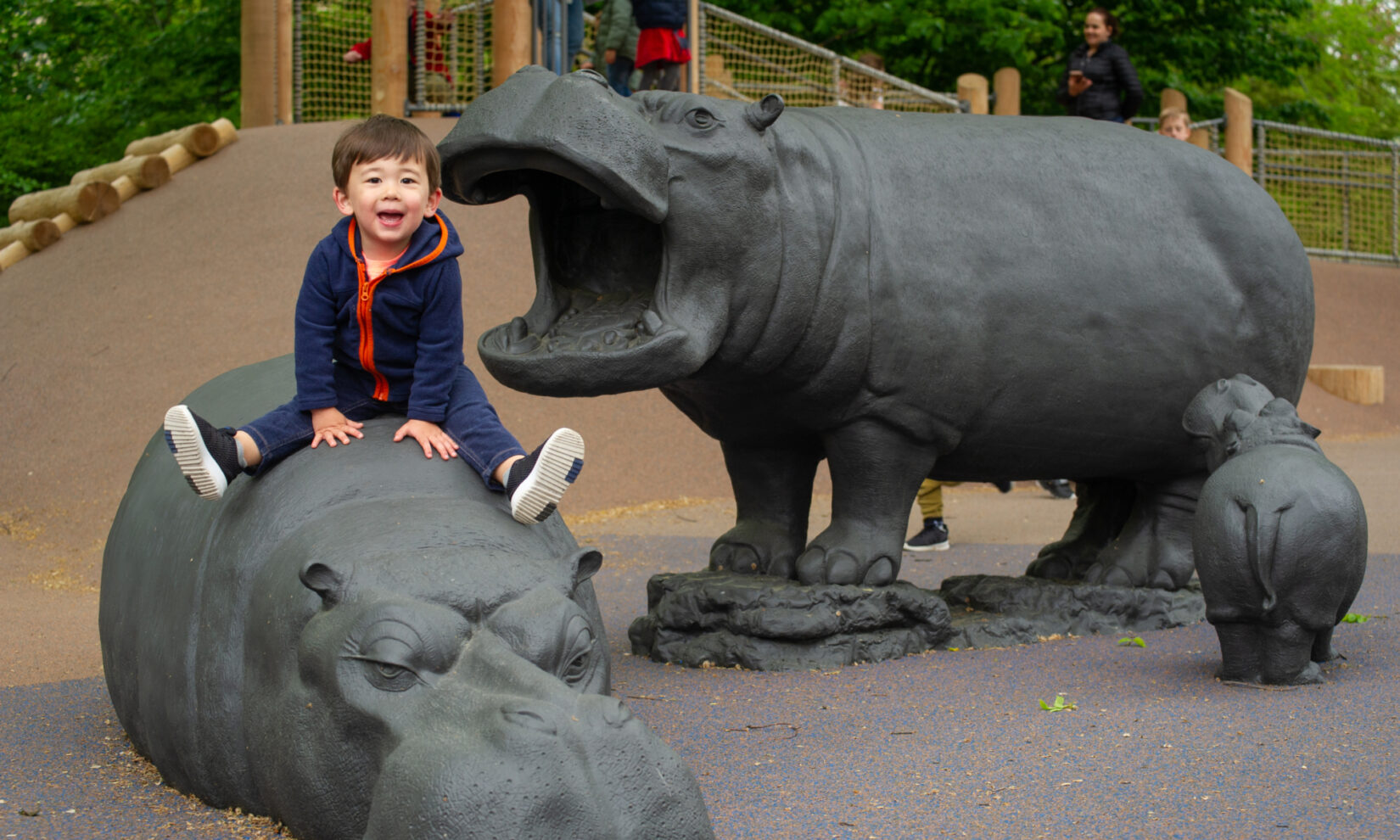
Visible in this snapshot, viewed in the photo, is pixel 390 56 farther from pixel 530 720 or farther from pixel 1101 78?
pixel 530 720

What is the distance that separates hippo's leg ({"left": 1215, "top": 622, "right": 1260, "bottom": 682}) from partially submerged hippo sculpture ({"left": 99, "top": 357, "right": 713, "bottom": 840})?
1912mm

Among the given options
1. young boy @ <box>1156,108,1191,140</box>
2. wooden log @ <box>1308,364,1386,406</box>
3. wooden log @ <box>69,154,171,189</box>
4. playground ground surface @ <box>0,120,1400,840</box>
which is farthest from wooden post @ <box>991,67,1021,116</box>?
wooden log @ <box>69,154,171,189</box>

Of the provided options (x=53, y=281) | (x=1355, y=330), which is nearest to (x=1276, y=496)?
(x=53, y=281)

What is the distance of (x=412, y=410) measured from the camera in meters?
3.33

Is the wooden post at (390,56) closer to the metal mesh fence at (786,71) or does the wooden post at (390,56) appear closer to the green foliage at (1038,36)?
the metal mesh fence at (786,71)

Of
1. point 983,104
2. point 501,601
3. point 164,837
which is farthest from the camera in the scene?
point 983,104

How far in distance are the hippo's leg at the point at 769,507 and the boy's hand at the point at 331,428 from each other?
191 centimetres

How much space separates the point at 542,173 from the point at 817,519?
14.5ft

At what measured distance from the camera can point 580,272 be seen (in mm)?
4402

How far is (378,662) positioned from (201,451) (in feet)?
2.78

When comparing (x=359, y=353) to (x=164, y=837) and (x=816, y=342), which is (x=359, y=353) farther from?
(x=816, y=342)

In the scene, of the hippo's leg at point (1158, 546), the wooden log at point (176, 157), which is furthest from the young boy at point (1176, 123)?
the wooden log at point (176, 157)

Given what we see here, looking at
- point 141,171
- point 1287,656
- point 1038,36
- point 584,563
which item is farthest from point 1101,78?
point 1038,36

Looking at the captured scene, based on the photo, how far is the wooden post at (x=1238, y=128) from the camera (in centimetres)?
1356
